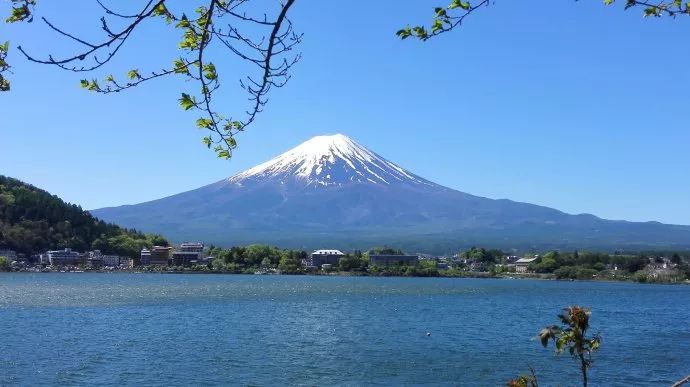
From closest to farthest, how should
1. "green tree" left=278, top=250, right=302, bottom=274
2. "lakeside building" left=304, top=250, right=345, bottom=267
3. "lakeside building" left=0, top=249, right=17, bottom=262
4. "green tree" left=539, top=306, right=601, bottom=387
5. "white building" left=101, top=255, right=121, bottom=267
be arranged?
"green tree" left=539, top=306, right=601, bottom=387
"lakeside building" left=0, top=249, right=17, bottom=262
"white building" left=101, top=255, right=121, bottom=267
"green tree" left=278, top=250, right=302, bottom=274
"lakeside building" left=304, top=250, right=345, bottom=267

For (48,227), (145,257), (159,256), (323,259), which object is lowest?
(323,259)

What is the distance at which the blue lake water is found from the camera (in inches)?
654

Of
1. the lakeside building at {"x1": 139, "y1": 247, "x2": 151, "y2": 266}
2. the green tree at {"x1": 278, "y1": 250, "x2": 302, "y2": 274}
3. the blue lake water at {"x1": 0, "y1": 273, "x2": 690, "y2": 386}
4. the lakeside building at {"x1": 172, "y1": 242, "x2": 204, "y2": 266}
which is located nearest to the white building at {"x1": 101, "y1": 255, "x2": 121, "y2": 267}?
the lakeside building at {"x1": 139, "y1": 247, "x2": 151, "y2": 266}

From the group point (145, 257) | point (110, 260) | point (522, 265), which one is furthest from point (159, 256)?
point (522, 265)

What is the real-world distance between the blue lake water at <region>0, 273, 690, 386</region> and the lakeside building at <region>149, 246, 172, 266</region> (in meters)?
59.4

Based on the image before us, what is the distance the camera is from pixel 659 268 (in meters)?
99.2

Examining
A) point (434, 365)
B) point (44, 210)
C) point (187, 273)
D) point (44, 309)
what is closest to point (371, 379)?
point (434, 365)

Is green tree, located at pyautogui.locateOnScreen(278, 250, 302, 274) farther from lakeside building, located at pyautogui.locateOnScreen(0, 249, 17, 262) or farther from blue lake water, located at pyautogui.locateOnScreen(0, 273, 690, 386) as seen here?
blue lake water, located at pyautogui.locateOnScreen(0, 273, 690, 386)

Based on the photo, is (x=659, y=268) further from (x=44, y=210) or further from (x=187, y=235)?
(x=187, y=235)

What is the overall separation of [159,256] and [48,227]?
13.7 metres

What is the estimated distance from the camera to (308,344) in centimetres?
2225

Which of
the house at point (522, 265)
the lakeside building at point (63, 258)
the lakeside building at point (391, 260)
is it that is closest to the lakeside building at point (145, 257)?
the lakeside building at point (63, 258)

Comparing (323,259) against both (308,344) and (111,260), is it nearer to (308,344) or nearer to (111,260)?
(111,260)

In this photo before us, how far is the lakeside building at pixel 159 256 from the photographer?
98.1 meters
